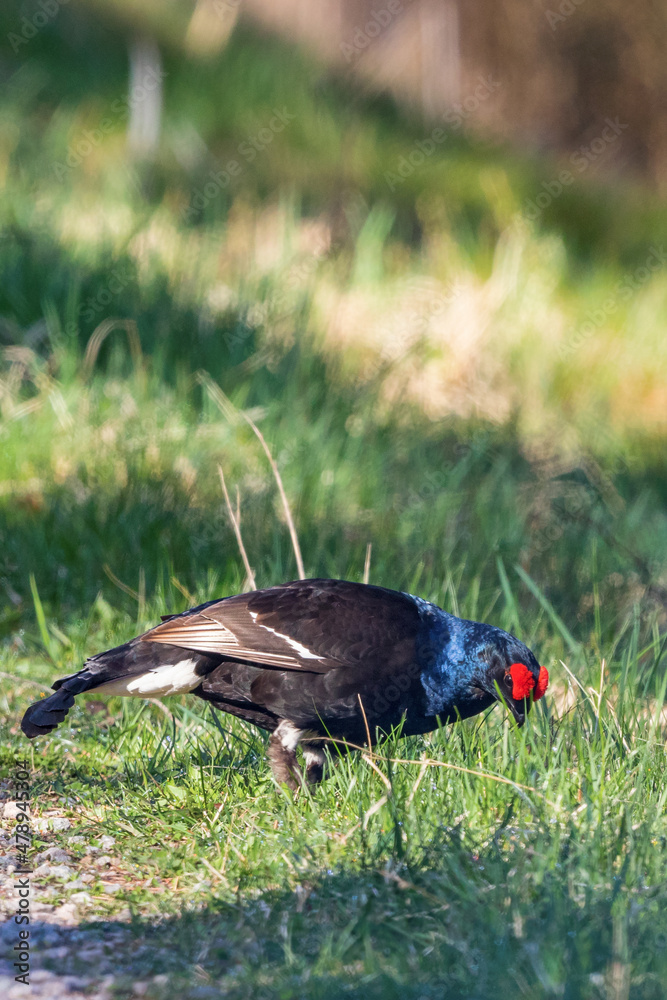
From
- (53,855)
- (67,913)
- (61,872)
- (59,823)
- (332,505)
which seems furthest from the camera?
(332,505)

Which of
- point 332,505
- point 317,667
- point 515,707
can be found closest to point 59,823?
point 317,667

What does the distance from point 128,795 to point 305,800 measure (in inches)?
22.1

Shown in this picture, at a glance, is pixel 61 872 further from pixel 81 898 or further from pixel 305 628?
pixel 305 628

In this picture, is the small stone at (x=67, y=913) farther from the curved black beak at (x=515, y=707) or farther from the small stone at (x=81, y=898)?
the curved black beak at (x=515, y=707)

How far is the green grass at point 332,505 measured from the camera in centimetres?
242

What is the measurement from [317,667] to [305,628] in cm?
13

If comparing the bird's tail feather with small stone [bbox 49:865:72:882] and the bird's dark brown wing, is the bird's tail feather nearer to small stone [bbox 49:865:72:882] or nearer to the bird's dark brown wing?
the bird's dark brown wing

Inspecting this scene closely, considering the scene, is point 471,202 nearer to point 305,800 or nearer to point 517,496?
point 517,496

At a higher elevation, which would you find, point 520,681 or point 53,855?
point 520,681

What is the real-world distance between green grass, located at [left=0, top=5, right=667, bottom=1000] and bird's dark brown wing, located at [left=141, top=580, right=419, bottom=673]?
12.6 inches

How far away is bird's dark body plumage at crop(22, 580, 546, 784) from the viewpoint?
10.3 ft

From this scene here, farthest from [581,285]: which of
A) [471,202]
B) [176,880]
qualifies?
[176,880]

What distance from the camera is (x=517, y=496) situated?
5941 millimetres

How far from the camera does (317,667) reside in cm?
314
